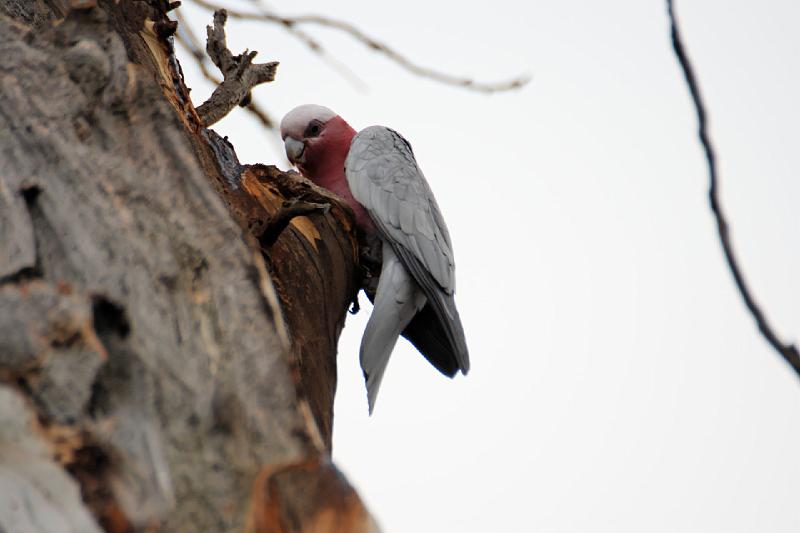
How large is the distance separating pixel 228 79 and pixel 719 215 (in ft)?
5.90

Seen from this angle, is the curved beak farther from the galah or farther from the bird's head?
the galah

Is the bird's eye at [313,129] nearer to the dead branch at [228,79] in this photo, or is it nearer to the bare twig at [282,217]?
the dead branch at [228,79]

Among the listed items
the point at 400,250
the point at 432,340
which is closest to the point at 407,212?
the point at 400,250

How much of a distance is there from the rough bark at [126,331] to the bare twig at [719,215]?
0.51 m

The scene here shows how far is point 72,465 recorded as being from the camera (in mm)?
1024

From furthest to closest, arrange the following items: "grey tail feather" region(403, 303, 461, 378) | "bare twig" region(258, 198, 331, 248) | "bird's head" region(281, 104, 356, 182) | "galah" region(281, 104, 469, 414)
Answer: "bird's head" region(281, 104, 356, 182) < "grey tail feather" region(403, 303, 461, 378) < "galah" region(281, 104, 469, 414) < "bare twig" region(258, 198, 331, 248)

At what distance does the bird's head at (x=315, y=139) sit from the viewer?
371 cm

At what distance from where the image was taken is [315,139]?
12.2 ft

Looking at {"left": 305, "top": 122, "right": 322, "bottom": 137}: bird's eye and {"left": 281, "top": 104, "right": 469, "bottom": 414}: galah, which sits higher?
{"left": 305, "top": 122, "right": 322, "bottom": 137}: bird's eye

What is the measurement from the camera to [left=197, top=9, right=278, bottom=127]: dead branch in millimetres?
2473

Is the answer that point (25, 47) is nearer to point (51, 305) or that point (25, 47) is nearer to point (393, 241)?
point (51, 305)

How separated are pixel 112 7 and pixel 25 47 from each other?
650 mm

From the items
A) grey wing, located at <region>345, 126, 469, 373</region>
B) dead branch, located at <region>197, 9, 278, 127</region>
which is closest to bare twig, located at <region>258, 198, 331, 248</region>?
dead branch, located at <region>197, 9, 278, 127</region>

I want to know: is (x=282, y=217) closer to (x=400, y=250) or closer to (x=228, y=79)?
(x=228, y=79)
